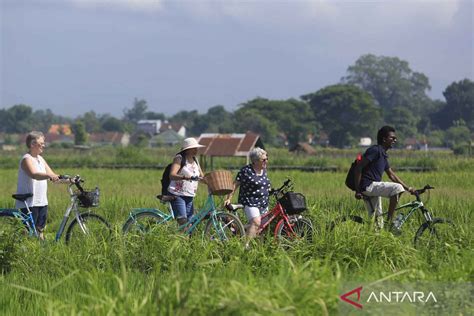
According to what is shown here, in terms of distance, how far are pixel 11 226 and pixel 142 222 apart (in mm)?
1339

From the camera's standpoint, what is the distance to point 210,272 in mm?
6117

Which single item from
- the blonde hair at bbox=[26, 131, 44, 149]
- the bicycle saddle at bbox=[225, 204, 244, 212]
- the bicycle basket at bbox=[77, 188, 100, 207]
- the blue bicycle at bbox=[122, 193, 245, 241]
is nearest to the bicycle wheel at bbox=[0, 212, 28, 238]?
the bicycle basket at bbox=[77, 188, 100, 207]

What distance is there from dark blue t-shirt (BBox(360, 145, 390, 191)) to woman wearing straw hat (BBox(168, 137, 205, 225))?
1.80 meters

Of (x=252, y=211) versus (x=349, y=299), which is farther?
(x=252, y=211)

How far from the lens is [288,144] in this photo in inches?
5059

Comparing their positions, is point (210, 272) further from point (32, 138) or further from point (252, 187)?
point (32, 138)

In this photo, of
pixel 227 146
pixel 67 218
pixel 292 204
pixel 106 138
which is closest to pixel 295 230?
pixel 292 204

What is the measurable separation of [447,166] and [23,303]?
1188 inches

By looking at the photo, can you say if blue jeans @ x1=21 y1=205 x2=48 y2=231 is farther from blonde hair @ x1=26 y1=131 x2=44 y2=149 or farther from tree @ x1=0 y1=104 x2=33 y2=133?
tree @ x1=0 y1=104 x2=33 y2=133

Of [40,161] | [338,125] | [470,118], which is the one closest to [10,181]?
[40,161]

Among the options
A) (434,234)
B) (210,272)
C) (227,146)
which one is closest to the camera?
(210,272)

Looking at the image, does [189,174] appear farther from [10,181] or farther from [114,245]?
[10,181]

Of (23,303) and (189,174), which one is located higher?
(189,174)

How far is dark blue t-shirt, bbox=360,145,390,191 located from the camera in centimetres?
896
